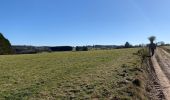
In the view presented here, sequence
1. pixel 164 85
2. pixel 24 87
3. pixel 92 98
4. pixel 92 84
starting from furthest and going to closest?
1. pixel 164 85
2. pixel 92 84
3. pixel 24 87
4. pixel 92 98

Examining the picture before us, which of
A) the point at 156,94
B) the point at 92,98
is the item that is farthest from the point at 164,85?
the point at 92,98

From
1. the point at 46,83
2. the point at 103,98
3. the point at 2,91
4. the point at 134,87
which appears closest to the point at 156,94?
the point at 134,87

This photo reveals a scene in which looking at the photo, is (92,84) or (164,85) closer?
(92,84)

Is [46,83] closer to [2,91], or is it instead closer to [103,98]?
[2,91]

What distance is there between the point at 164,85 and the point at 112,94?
5.59 m

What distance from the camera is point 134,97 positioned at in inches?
516

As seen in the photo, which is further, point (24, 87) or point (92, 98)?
point (24, 87)

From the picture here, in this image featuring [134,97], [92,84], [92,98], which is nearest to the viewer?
[92,98]

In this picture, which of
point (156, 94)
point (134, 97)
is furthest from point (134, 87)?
point (134, 97)

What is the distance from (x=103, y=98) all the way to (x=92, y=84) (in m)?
3.20

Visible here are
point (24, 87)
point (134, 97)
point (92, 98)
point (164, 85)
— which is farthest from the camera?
point (164, 85)

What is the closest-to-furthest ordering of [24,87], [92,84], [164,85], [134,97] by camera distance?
[134,97] < [24,87] < [92,84] < [164,85]

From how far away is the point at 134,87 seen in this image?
15102 mm

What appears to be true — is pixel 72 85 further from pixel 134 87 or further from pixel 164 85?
pixel 164 85
